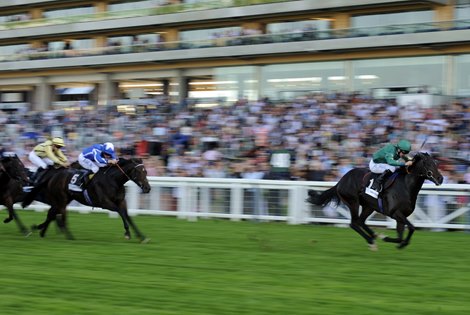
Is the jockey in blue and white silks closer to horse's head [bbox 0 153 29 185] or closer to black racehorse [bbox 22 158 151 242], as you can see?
black racehorse [bbox 22 158 151 242]

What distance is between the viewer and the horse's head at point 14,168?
10656mm

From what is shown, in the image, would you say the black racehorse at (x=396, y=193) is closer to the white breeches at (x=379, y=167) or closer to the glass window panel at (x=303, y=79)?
the white breeches at (x=379, y=167)

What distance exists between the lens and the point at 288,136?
57.7 ft

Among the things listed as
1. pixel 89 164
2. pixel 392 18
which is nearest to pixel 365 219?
pixel 89 164

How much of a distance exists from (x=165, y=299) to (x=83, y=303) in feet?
2.18

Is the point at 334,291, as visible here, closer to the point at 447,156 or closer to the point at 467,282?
the point at 467,282

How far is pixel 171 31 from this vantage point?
3184 centimetres

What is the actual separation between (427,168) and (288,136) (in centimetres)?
853

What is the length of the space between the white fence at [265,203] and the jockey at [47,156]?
3.55 metres

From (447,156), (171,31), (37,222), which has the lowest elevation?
(37,222)

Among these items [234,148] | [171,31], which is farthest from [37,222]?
[171,31]

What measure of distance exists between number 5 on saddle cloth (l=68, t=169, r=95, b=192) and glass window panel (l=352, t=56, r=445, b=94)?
43.3ft

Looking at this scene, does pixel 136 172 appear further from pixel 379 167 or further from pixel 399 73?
pixel 399 73

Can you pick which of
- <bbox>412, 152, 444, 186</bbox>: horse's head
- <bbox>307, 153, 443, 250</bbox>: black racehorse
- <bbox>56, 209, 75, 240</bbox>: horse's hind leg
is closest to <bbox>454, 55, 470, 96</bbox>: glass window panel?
<bbox>307, 153, 443, 250</bbox>: black racehorse
